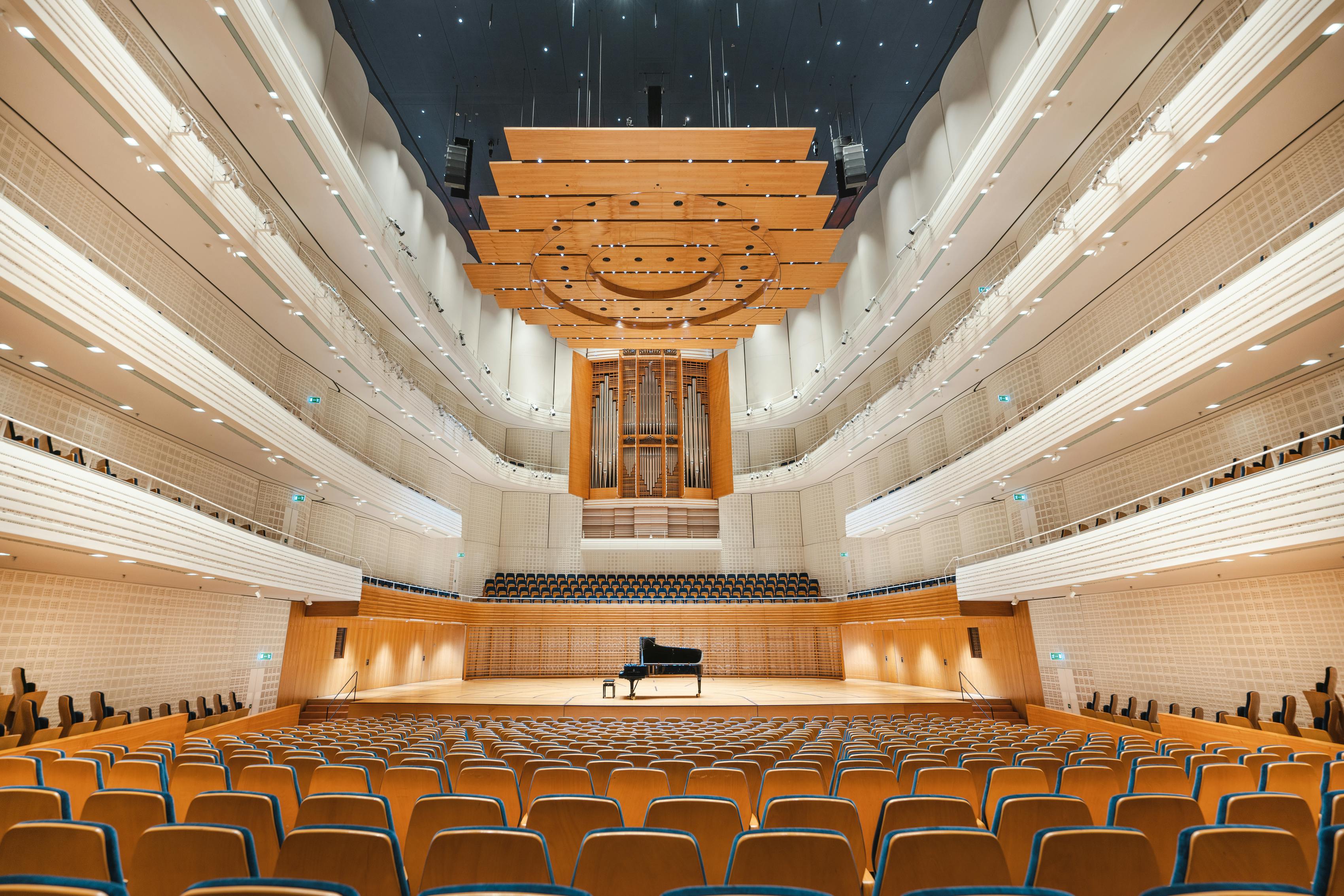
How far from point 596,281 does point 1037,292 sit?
890 centimetres

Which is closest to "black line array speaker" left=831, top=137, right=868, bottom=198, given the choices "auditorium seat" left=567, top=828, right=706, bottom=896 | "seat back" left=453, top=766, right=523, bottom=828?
"seat back" left=453, top=766, right=523, bottom=828

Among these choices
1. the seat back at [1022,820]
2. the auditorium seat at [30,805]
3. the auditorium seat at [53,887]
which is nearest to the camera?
the auditorium seat at [53,887]

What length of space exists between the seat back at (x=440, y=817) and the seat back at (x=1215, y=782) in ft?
13.3

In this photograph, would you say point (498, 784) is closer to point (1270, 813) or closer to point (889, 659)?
point (1270, 813)

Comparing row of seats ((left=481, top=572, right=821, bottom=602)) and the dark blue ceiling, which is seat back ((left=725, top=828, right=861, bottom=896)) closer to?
the dark blue ceiling

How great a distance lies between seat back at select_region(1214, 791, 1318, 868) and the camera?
8.87 feet

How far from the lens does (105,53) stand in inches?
312

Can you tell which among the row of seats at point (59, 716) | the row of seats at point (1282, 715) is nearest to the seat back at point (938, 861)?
the row of seats at point (1282, 715)

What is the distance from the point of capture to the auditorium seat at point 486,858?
6.58 ft

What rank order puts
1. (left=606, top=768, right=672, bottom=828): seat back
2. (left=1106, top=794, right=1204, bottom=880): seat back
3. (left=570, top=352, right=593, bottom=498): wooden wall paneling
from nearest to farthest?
(left=1106, top=794, right=1204, bottom=880): seat back → (left=606, top=768, right=672, bottom=828): seat back → (left=570, top=352, right=593, bottom=498): wooden wall paneling

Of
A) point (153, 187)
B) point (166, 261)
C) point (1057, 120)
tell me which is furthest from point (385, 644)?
point (1057, 120)

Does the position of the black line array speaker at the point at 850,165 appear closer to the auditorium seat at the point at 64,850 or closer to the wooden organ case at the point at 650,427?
the wooden organ case at the point at 650,427

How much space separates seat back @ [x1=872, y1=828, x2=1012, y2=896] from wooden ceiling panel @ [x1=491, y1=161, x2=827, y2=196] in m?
11.5

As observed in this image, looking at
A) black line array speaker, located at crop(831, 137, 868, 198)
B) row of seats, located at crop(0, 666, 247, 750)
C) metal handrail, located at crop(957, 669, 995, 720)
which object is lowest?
metal handrail, located at crop(957, 669, 995, 720)
